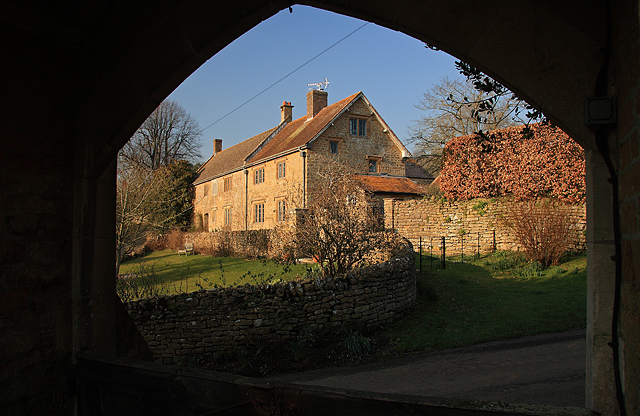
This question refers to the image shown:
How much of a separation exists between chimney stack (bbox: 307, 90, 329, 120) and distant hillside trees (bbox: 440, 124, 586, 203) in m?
10.7

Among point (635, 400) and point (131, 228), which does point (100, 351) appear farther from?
point (131, 228)

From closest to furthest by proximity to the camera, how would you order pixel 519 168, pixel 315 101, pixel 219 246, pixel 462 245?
pixel 519 168
pixel 462 245
pixel 219 246
pixel 315 101

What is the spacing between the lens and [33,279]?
12.7ft

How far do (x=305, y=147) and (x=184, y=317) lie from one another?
16.4m

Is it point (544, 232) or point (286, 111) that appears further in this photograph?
point (286, 111)

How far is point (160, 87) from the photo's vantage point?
144 inches

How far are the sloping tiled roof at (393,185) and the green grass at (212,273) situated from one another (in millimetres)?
8791

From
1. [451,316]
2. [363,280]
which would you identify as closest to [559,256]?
[451,316]

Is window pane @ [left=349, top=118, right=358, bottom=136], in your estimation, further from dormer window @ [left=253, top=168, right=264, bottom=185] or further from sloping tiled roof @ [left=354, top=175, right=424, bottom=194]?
dormer window @ [left=253, top=168, right=264, bottom=185]

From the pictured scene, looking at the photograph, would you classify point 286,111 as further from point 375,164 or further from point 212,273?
point 212,273

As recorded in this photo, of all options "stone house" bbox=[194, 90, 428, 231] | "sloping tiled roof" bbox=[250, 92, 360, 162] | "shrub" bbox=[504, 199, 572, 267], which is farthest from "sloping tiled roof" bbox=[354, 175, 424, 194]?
"shrub" bbox=[504, 199, 572, 267]

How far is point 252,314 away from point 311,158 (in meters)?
16.1

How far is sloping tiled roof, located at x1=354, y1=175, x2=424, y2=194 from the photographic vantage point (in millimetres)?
24312

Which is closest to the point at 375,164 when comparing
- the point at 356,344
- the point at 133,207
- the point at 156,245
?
the point at 156,245
